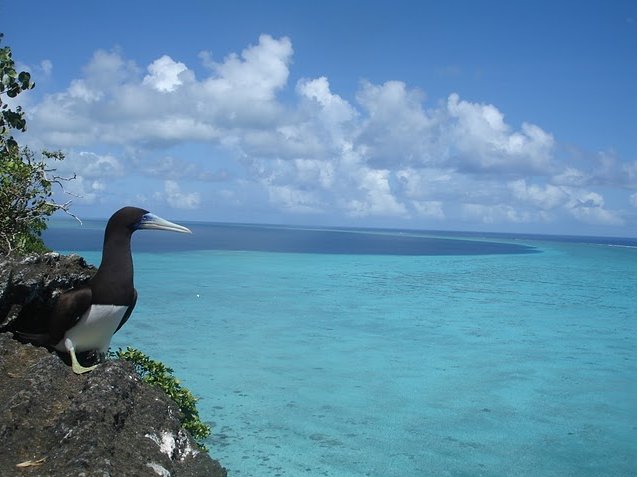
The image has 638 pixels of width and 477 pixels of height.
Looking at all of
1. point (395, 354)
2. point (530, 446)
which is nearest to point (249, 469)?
point (530, 446)

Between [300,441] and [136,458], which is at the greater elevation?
[136,458]

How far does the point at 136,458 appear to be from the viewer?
2617 millimetres

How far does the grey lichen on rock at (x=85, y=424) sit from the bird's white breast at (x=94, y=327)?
21 centimetres

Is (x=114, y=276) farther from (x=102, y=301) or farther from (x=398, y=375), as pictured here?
(x=398, y=375)

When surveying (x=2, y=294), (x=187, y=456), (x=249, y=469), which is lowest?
(x=249, y=469)

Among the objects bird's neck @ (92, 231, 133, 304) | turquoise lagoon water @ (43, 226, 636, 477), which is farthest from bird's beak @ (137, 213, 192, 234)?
turquoise lagoon water @ (43, 226, 636, 477)

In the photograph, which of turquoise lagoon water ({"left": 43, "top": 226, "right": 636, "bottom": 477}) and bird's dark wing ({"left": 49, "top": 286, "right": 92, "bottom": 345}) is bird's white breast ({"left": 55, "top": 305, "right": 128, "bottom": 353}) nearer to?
bird's dark wing ({"left": 49, "top": 286, "right": 92, "bottom": 345})

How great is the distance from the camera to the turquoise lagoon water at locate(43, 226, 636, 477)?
7574 millimetres

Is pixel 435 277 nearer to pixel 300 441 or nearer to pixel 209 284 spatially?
pixel 209 284

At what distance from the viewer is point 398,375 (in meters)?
11.3

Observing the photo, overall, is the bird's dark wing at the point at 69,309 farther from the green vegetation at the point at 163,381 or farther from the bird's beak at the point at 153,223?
the green vegetation at the point at 163,381

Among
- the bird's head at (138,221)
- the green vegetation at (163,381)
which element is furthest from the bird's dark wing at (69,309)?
the green vegetation at (163,381)

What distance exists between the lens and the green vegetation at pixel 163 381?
15.8ft

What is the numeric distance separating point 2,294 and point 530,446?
7078 millimetres
